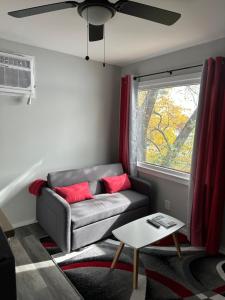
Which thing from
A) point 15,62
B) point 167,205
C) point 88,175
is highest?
point 15,62

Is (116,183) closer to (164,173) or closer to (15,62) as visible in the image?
(164,173)

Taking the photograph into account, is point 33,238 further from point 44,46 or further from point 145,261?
point 44,46

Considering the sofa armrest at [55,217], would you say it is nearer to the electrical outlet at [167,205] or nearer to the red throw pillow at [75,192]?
the red throw pillow at [75,192]

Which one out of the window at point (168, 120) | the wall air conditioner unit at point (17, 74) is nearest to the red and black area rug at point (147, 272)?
the window at point (168, 120)

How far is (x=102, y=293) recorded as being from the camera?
1.93 metres

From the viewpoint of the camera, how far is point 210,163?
8.09ft

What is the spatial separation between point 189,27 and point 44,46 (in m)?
1.76

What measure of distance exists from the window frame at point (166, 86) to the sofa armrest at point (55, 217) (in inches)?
57.4

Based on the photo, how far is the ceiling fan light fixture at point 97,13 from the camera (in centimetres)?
148

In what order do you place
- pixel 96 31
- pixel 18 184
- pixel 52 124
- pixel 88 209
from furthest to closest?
pixel 52 124 → pixel 18 184 → pixel 88 209 → pixel 96 31

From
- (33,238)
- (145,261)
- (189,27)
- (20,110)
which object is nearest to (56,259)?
(33,238)

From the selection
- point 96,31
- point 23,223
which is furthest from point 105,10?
point 23,223

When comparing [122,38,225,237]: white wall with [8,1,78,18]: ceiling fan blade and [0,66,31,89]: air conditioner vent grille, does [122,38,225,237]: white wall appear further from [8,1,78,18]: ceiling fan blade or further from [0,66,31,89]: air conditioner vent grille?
[8,1,78,18]: ceiling fan blade

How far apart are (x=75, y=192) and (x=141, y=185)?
101cm
